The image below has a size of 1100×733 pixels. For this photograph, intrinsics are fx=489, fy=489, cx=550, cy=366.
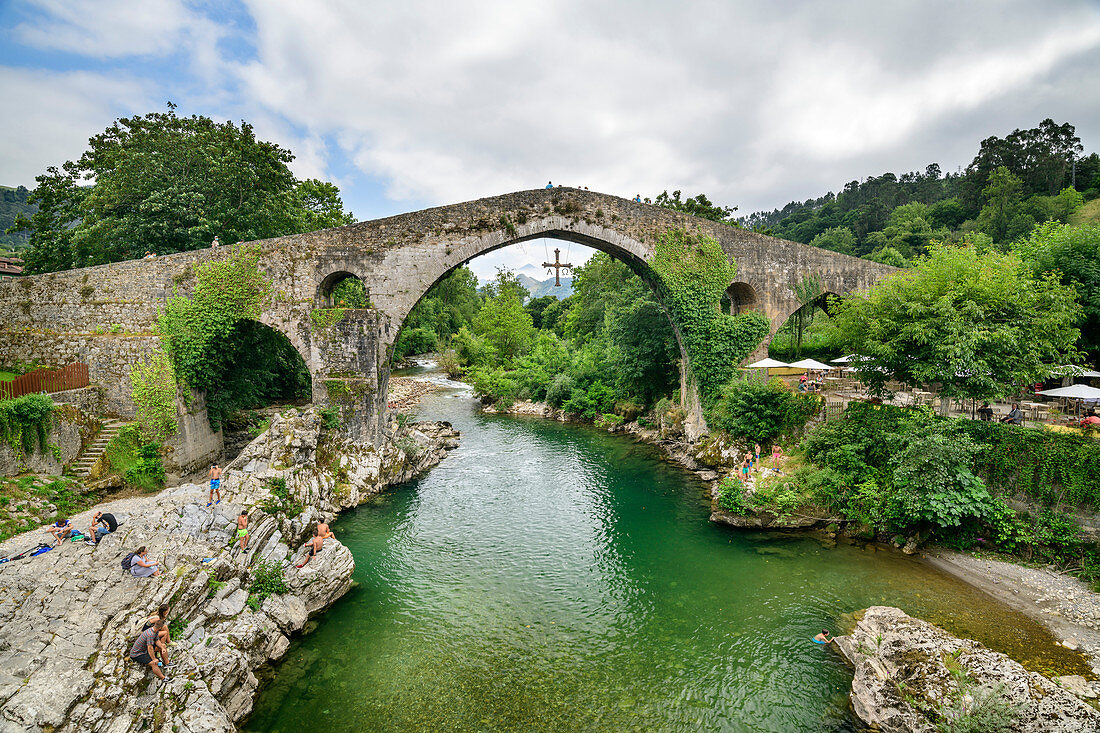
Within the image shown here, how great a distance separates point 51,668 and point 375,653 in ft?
12.1

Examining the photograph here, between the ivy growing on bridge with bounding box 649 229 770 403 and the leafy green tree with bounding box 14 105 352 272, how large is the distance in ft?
48.7

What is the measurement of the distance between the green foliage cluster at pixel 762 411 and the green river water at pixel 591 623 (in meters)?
3.22

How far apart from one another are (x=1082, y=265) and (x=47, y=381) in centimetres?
2636

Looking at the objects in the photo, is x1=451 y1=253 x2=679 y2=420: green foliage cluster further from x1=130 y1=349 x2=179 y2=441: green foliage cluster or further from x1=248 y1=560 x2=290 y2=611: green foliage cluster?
x1=130 y1=349 x2=179 y2=441: green foliage cluster

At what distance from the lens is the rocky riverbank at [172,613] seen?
5.32 m

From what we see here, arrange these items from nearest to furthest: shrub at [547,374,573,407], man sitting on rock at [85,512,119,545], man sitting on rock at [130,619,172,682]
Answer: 1. man sitting on rock at [130,619,172,682]
2. man sitting on rock at [85,512,119,545]
3. shrub at [547,374,573,407]

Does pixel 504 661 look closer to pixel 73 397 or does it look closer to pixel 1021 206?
pixel 73 397

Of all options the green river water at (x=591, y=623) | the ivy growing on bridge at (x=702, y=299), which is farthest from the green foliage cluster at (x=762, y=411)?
the green river water at (x=591, y=623)

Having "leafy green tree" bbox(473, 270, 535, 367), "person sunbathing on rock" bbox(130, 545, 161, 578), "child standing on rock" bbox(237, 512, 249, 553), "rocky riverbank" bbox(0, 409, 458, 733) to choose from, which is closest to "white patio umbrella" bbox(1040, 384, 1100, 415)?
"rocky riverbank" bbox(0, 409, 458, 733)

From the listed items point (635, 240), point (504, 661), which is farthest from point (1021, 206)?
point (504, 661)

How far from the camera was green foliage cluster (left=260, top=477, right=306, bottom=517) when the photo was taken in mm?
9680

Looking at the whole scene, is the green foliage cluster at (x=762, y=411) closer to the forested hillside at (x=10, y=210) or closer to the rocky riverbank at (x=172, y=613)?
the rocky riverbank at (x=172, y=613)

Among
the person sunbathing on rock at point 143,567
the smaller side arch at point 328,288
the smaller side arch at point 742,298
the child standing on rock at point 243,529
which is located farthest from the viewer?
the smaller side arch at point 742,298

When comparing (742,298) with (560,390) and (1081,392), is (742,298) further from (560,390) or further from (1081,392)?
(560,390)
